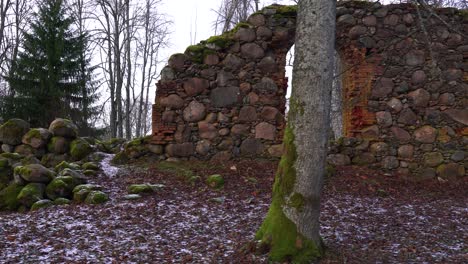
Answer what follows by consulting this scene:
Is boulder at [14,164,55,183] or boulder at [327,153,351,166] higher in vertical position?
boulder at [327,153,351,166]

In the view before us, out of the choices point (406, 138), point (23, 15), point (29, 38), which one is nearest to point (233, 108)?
point (406, 138)

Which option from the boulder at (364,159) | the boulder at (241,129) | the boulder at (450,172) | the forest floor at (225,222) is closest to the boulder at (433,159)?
the boulder at (450,172)

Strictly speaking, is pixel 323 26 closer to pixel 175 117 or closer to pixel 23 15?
pixel 175 117

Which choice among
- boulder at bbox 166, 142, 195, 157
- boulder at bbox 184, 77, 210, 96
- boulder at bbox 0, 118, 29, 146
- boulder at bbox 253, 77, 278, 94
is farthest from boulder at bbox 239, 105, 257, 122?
boulder at bbox 0, 118, 29, 146

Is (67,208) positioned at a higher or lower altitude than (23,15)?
lower

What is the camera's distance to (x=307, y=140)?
4.09 m

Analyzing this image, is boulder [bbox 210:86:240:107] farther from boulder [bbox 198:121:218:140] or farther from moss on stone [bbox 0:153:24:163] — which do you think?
moss on stone [bbox 0:153:24:163]

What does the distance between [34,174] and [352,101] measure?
21.3ft

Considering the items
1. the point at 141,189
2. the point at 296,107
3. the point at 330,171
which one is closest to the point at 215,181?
the point at 141,189

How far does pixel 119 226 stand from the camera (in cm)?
526

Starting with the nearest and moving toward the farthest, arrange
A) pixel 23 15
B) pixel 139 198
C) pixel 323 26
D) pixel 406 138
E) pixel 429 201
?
pixel 323 26, pixel 139 198, pixel 429 201, pixel 406 138, pixel 23 15

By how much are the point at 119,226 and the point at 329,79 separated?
325cm

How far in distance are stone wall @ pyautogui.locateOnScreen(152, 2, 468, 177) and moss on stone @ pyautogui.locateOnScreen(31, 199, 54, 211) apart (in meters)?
2.76

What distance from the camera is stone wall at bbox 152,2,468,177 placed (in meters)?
8.65
